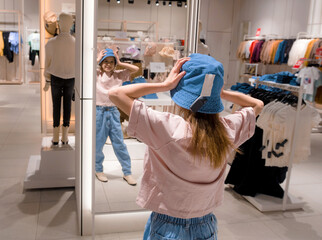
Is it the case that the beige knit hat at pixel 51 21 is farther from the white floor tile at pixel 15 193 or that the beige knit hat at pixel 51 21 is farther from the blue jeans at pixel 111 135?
the blue jeans at pixel 111 135

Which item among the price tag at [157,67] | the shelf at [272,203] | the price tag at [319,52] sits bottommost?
the shelf at [272,203]

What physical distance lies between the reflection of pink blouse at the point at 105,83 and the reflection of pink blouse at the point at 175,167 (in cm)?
131

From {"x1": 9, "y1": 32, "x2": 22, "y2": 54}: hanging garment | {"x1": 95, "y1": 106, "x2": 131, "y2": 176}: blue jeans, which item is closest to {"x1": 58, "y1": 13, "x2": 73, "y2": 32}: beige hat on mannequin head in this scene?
{"x1": 95, "y1": 106, "x2": 131, "y2": 176}: blue jeans

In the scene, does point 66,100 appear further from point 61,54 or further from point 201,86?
point 201,86

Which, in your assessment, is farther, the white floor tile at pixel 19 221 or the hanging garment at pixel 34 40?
the hanging garment at pixel 34 40

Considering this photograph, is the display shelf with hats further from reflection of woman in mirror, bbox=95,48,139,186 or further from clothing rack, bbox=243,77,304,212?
clothing rack, bbox=243,77,304,212

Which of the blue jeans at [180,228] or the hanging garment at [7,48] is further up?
the hanging garment at [7,48]

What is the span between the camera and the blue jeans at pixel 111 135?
2598mm

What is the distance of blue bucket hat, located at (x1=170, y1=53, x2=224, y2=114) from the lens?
46.2 inches

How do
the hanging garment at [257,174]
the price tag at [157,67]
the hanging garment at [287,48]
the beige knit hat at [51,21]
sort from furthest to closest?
the hanging garment at [287,48], the beige knit hat at [51,21], the hanging garment at [257,174], the price tag at [157,67]

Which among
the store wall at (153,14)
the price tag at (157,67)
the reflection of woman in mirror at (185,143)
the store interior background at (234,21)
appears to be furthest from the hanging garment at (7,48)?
the reflection of woman in mirror at (185,143)

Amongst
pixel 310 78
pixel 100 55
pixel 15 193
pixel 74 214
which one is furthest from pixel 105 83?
pixel 310 78

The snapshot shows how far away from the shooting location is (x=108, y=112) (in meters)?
2.64

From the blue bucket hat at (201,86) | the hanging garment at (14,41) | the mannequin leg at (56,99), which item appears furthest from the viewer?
the hanging garment at (14,41)
